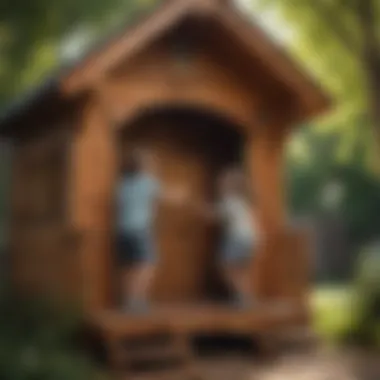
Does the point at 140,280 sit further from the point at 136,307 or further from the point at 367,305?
the point at 367,305

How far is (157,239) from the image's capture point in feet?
40.5

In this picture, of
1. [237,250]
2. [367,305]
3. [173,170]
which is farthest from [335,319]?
[173,170]

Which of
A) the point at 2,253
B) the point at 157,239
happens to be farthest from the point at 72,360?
the point at 2,253

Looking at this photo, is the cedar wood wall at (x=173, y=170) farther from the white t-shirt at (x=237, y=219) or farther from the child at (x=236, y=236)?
the white t-shirt at (x=237, y=219)

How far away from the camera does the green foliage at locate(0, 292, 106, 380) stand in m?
8.70

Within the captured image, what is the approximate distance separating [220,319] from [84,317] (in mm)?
1589

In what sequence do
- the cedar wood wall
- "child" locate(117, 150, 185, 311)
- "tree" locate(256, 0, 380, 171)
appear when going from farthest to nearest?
"tree" locate(256, 0, 380, 171) < the cedar wood wall < "child" locate(117, 150, 185, 311)

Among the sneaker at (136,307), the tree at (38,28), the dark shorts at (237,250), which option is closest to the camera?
the sneaker at (136,307)

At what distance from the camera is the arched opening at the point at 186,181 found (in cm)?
1245

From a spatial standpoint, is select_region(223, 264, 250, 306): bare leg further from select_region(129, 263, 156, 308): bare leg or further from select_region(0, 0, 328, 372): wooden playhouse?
select_region(129, 263, 156, 308): bare leg

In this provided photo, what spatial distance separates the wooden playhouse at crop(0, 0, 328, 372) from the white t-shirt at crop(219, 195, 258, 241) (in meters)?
0.62

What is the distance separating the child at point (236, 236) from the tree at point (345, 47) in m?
3.08

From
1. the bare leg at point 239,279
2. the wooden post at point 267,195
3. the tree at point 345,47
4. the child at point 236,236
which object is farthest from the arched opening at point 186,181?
the tree at point 345,47

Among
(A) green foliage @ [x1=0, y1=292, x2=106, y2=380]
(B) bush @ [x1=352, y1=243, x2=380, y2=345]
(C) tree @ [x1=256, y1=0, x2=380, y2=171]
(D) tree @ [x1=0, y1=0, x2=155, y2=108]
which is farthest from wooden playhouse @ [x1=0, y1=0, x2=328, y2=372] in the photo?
(D) tree @ [x1=0, y1=0, x2=155, y2=108]
